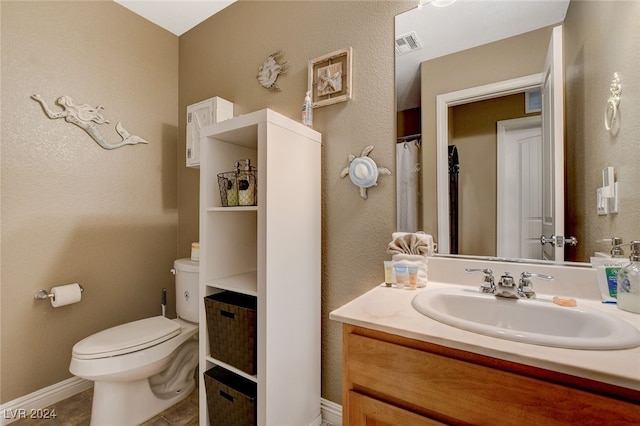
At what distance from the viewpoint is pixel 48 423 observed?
156 centimetres

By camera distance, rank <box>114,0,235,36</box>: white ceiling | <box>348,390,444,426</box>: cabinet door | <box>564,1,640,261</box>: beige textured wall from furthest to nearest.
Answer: <box>114,0,235,36</box>: white ceiling → <box>564,1,640,261</box>: beige textured wall → <box>348,390,444,426</box>: cabinet door

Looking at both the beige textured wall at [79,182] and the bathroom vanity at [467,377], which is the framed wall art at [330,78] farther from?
the beige textured wall at [79,182]

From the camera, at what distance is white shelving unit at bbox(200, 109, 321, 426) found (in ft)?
3.91

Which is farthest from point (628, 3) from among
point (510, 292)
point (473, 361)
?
point (473, 361)

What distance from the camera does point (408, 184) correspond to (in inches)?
52.9

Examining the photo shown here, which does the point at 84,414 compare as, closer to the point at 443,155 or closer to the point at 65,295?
the point at 65,295

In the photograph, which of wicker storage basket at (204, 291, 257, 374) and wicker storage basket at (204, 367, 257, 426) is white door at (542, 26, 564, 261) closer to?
wicker storage basket at (204, 291, 257, 374)

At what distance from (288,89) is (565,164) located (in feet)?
4.54

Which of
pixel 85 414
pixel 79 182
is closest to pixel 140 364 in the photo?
pixel 85 414

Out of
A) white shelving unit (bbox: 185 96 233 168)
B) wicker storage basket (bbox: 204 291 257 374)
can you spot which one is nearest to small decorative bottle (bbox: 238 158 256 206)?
wicker storage basket (bbox: 204 291 257 374)

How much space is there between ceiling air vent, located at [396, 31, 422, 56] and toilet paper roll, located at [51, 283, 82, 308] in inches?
87.3

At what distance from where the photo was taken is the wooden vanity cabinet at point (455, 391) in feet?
1.94

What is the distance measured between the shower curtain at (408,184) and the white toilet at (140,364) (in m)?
1.30

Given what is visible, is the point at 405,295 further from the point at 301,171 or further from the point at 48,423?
the point at 48,423
